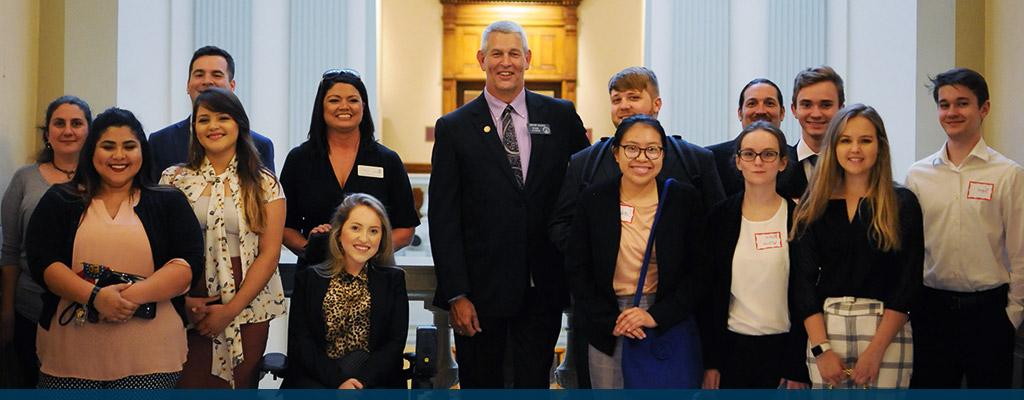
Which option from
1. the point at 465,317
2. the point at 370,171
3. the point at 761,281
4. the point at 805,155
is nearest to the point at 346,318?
the point at 465,317

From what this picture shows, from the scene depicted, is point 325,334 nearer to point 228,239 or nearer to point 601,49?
point 228,239

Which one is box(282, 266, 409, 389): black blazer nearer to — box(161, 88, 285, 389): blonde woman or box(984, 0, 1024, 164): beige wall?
box(161, 88, 285, 389): blonde woman

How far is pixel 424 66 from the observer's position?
40.6 ft

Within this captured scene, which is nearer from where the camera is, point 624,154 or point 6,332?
point 624,154

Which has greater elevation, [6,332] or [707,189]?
[707,189]

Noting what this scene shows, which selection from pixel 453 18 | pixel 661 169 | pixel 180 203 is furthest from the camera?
pixel 453 18

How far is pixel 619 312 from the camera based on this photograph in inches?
117

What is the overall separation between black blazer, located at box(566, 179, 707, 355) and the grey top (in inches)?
77.3

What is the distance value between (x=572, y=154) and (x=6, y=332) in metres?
2.16

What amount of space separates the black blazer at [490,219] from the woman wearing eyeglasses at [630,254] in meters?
0.29

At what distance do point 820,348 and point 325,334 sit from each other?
154cm

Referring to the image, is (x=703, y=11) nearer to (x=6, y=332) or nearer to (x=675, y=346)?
(x=675, y=346)

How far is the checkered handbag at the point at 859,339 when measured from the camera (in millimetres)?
2875

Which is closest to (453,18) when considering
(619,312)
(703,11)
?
(703,11)
